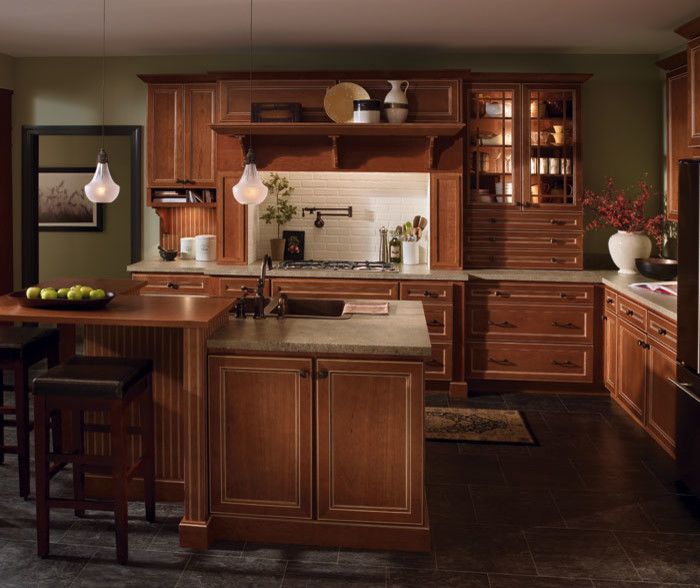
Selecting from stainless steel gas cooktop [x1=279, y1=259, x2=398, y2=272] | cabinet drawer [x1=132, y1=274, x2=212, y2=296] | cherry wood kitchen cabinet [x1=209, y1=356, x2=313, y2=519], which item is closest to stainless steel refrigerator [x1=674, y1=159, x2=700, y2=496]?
cherry wood kitchen cabinet [x1=209, y1=356, x2=313, y2=519]

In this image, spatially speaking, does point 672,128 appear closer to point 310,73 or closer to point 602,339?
point 602,339

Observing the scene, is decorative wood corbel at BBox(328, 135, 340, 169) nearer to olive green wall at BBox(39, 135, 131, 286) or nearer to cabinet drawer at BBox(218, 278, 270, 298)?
cabinet drawer at BBox(218, 278, 270, 298)

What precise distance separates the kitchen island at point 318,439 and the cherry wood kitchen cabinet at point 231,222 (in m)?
2.88

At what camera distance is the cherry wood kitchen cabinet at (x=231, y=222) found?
6266 mm

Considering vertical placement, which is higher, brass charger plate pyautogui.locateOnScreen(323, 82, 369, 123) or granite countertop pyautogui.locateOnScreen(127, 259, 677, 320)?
brass charger plate pyautogui.locateOnScreen(323, 82, 369, 123)

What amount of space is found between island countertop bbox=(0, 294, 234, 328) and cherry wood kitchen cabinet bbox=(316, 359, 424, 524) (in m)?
0.60

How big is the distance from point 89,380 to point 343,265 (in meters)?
3.32

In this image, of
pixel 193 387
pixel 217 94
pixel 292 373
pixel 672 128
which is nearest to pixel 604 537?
pixel 292 373

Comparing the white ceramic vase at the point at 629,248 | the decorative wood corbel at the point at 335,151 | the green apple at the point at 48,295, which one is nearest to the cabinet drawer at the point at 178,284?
the decorative wood corbel at the point at 335,151

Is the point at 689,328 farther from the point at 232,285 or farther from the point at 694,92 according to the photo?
the point at 232,285

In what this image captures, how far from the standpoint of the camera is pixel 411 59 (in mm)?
6434

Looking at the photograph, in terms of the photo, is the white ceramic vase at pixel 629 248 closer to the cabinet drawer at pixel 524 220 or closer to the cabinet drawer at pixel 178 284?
the cabinet drawer at pixel 524 220

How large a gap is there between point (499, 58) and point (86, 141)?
14.2 feet

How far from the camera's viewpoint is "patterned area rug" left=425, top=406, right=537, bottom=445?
4.90m
